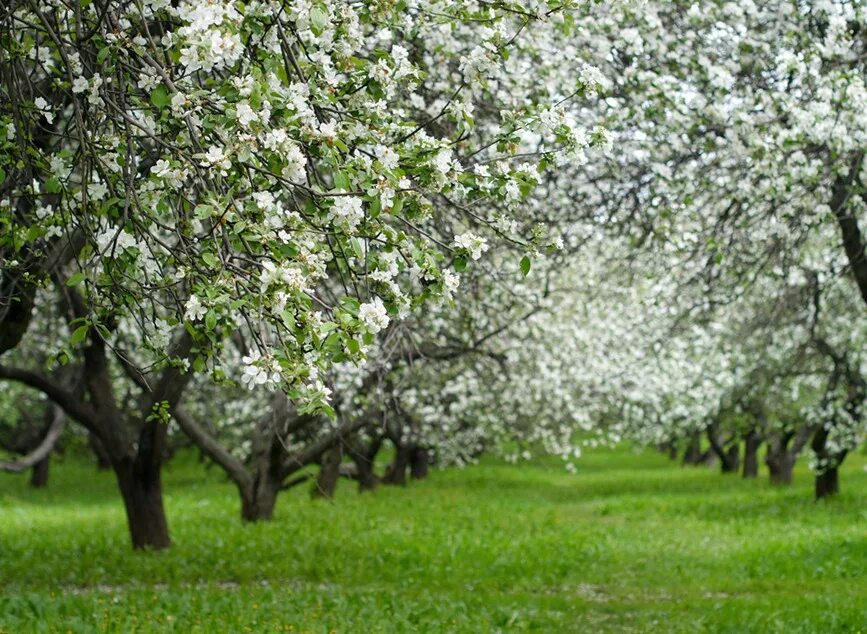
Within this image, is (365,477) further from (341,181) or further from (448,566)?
(341,181)

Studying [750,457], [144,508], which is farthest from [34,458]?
[750,457]

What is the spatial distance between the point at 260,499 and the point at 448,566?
609 cm

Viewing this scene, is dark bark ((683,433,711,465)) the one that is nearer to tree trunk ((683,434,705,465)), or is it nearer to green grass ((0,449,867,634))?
tree trunk ((683,434,705,465))

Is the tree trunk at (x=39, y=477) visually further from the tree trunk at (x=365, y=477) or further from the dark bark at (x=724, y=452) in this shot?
the dark bark at (x=724, y=452)

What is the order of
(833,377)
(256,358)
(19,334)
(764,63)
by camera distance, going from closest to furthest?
(256,358) < (19,334) < (764,63) < (833,377)

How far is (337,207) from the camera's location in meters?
5.05

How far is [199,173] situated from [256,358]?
1029 millimetres

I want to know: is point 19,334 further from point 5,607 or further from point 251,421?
point 251,421

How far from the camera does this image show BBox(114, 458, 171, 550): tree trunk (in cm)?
1577

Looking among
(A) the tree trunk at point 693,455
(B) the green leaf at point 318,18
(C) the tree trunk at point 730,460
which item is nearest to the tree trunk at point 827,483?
(C) the tree trunk at point 730,460

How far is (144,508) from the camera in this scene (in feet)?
52.3

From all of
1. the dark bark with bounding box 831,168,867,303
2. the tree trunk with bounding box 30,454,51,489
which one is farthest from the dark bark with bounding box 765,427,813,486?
the tree trunk with bounding box 30,454,51,489

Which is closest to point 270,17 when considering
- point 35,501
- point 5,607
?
point 5,607

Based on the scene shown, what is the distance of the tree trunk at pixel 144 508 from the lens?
15.8 meters
